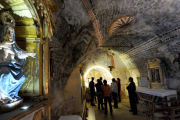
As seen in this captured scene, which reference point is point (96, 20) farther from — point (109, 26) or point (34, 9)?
point (34, 9)

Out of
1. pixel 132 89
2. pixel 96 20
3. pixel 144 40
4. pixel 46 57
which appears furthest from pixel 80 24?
pixel 144 40

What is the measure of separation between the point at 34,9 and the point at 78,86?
5.22 metres

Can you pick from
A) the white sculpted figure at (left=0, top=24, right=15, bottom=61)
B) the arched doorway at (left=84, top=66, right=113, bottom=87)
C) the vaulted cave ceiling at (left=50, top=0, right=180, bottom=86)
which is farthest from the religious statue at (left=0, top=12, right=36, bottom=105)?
the arched doorway at (left=84, top=66, right=113, bottom=87)

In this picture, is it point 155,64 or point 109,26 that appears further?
point 155,64

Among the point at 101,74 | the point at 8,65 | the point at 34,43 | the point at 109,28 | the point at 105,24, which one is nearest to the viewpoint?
the point at 8,65

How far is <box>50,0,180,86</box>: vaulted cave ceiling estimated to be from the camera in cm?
457

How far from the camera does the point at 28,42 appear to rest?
238 cm

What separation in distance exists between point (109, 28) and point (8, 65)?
5774 millimetres

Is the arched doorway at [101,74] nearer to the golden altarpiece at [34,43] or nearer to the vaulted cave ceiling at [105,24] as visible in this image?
the vaulted cave ceiling at [105,24]

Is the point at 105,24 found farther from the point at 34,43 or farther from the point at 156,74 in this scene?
the point at 156,74

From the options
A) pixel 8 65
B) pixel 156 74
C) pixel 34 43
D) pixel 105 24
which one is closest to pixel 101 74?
pixel 156 74

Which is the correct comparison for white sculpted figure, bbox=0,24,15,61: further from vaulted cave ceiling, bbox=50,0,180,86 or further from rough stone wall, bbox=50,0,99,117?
vaulted cave ceiling, bbox=50,0,180,86

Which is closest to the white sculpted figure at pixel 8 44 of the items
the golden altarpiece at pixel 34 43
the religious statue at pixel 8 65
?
the religious statue at pixel 8 65

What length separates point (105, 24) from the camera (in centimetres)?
612
